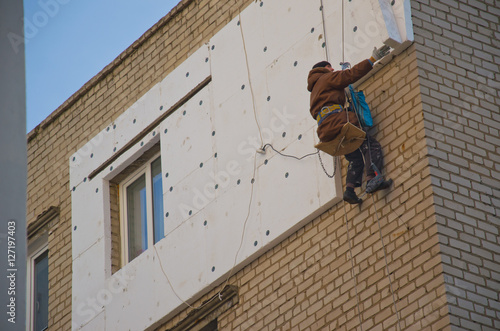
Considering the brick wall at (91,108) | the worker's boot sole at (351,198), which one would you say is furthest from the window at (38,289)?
the worker's boot sole at (351,198)

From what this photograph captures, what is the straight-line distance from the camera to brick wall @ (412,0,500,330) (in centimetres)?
834

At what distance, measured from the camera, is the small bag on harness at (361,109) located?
30.7ft

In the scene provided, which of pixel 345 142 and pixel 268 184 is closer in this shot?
pixel 345 142

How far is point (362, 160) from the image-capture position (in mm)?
9453

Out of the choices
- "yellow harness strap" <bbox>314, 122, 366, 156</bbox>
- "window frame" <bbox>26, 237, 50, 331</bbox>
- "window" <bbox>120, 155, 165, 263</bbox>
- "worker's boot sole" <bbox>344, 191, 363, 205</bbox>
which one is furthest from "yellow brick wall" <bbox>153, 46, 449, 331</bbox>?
"window frame" <bbox>26, 237, 50, 331</bbox>

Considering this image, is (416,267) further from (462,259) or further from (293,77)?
(293,77)

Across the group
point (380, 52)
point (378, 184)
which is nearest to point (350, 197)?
point (378, 184)

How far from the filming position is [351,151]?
9.26 m

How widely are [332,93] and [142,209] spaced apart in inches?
189

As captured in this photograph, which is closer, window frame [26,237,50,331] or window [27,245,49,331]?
window [27,245,49,331]

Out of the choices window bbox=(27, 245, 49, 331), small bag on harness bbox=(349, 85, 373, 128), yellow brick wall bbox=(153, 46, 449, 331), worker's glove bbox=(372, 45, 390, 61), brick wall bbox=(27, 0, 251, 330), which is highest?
brick wall bbox=(27, 0, 251, 330)

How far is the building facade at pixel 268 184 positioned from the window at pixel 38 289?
8cm

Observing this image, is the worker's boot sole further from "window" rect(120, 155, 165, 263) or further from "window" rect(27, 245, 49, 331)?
"window" rect(27, 245, 49, 331)

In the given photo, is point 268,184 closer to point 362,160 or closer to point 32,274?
point 362,160
